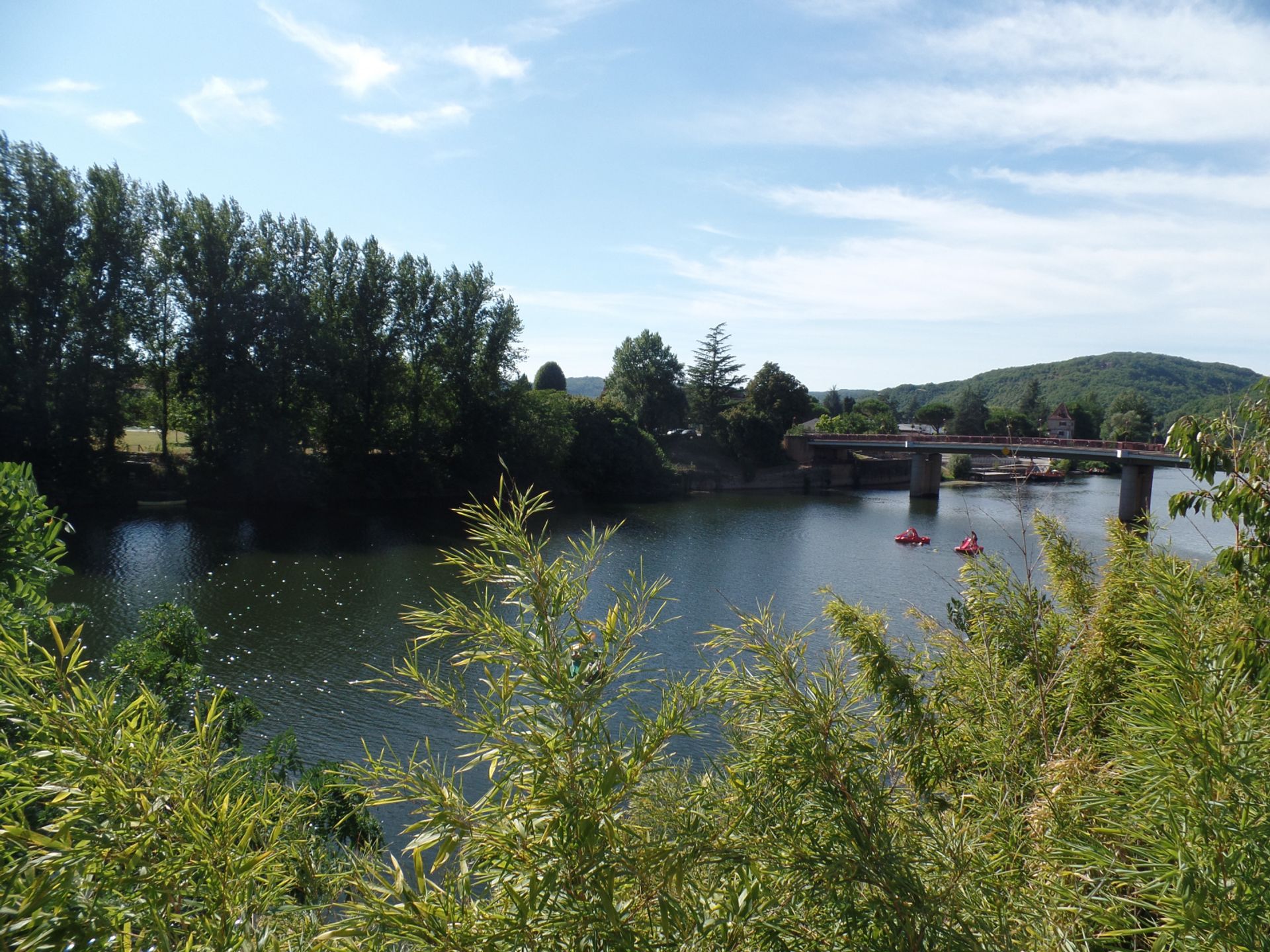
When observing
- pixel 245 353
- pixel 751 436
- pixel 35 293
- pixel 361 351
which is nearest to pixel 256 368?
pixel 245 353

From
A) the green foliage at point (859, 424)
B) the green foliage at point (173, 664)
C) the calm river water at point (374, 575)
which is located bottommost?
the calm river water at point (374, 575)

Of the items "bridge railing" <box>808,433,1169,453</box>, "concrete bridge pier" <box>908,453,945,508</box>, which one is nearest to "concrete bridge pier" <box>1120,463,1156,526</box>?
"bridge railing" <box>808,433,1169,453</box>

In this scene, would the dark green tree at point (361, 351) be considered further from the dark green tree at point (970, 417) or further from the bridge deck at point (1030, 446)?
the dark green tree at point (970, 417)

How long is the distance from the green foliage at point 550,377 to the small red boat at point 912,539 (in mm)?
34317

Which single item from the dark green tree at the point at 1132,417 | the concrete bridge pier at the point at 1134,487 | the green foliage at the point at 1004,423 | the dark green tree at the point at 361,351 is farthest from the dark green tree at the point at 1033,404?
the dark green tree at the point at 361,351

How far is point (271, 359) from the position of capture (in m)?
34.1

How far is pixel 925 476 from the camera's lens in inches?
1901

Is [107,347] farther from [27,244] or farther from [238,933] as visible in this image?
[238,933]

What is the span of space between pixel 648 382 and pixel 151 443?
3429 centimetres

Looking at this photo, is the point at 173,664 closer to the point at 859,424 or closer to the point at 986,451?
the point at 986,451

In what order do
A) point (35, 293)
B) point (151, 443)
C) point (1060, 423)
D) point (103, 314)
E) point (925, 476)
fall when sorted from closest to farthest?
point (35, 293) < point (103, 314) < point (151, 443) < point (925, 476) < point (1060, 423)

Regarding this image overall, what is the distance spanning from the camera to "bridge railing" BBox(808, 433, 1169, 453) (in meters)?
35.9

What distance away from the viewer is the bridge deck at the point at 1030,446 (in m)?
34.0

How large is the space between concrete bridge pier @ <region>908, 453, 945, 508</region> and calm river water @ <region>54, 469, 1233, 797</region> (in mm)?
7441
